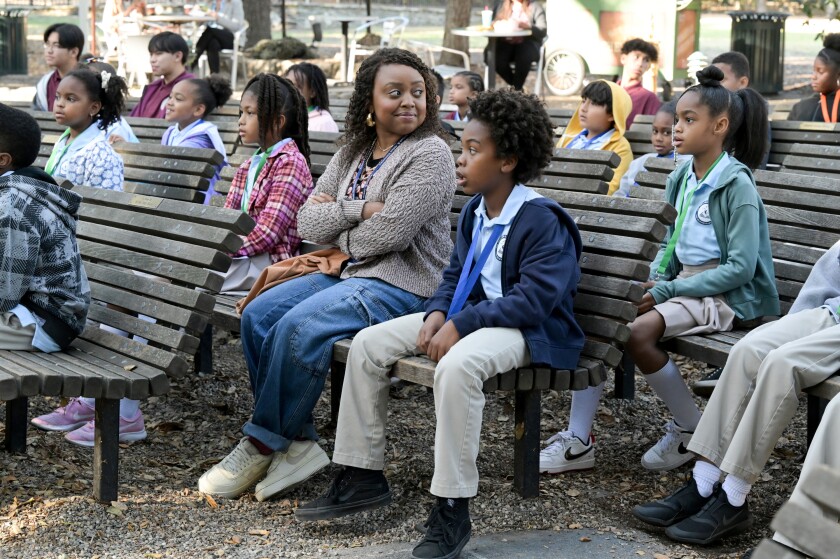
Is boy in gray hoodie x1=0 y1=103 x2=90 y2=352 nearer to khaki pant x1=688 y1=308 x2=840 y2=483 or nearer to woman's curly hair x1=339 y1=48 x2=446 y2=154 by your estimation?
woman's curly hair x1=339 y1=48 x2=446 y2=154

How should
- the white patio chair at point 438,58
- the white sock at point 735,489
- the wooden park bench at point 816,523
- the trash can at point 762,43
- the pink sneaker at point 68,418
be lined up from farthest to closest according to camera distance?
1. the trash can at point 762,43
2. the white patio chair at point 438,58
3. the pink sneaker at point 68,418
4. the white sock at point 735,489
5. the wooden park bench at point 816,523

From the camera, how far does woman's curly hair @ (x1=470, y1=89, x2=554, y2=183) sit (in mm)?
4133

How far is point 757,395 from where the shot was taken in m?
3.68

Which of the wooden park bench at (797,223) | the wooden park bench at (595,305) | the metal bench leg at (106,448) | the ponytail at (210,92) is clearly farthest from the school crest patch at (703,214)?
the ponytail at (210,92)

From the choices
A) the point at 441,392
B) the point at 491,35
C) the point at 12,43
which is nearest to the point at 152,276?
the point at 441,392

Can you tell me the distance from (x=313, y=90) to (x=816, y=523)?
6429 mm

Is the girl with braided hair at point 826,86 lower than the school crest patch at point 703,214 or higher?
higher

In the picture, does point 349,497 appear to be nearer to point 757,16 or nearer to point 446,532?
point 446,532

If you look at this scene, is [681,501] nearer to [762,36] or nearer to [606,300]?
[606,300]

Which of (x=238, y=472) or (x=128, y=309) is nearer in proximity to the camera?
(x=238, y=472)

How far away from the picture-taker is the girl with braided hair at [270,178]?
530 centimetres

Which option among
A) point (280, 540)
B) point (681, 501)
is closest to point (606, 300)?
point (681, 501)

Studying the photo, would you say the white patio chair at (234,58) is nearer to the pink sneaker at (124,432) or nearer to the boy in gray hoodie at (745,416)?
the pink sneaker at (124,432)

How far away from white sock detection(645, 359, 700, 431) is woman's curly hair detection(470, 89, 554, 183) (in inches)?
34.4
